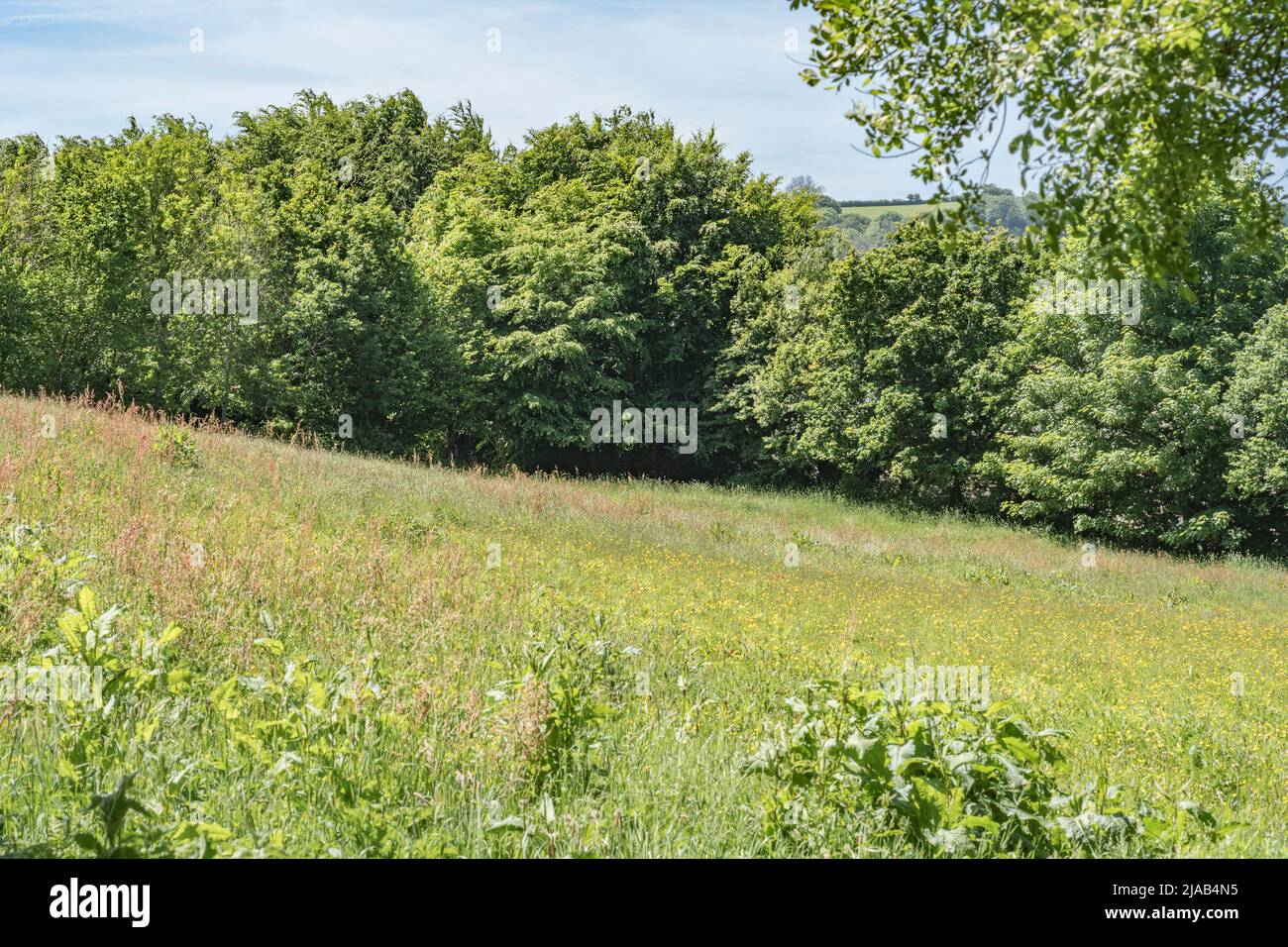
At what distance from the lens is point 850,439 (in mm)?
35719

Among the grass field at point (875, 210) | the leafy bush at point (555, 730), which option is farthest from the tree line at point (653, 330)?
the grass field at point (875, 210)

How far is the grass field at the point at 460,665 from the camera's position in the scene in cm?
384

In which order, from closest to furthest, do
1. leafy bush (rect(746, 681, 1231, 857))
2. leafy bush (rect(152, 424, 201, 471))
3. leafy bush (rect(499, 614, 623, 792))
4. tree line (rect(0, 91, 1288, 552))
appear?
leafy bush (rect(746, 681, 1231, 857))
leafy bush (rect(499, 614, 623, 792))
leafy bush (rect(152, 424, 201, 471))
tree line (rect(0, 91, 1288, 552))

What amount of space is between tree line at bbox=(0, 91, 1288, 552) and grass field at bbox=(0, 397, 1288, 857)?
12.5 meters

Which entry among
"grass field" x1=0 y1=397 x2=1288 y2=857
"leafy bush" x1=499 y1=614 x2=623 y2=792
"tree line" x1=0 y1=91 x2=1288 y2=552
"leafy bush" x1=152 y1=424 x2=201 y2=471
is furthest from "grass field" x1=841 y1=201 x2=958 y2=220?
"leafy bush" x1=499 y1=614 x2=623 y2=792

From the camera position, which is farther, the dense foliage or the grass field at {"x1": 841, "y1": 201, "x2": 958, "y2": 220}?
the grass field at {"x1": 841, "y1": 201, "x2": 958, "y2": 220}

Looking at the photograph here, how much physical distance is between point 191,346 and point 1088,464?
28.7 m

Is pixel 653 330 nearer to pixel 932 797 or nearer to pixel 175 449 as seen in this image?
pixel 175 449

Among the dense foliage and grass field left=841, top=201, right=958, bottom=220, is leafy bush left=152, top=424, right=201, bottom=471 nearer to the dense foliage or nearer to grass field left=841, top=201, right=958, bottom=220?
the dense foliage

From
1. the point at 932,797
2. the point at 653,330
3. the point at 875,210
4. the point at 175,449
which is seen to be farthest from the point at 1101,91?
the point at 875,210

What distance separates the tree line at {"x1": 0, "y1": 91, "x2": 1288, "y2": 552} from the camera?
27.5m

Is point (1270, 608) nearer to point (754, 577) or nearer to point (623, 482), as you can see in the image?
point (754, 577)

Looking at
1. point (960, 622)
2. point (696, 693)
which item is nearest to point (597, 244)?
point (960, 622)

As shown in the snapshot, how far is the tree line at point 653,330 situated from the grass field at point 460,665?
1251 cm
